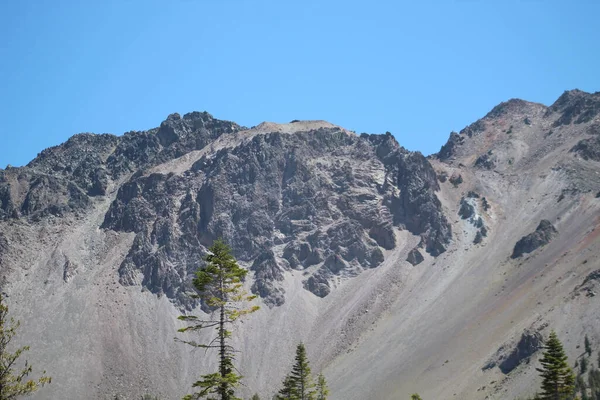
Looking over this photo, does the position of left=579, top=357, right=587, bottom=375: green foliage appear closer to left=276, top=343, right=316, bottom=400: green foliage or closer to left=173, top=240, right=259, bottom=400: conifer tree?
left=276, top=343, right=316, bottom=400: green foliage

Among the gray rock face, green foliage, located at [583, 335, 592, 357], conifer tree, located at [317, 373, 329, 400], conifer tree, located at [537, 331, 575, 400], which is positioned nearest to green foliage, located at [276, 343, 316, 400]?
conifer tree, located at [317, 373, 329, 400]

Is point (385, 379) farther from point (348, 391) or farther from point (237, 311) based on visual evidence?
point (237, 311)

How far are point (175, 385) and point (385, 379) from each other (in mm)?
62076

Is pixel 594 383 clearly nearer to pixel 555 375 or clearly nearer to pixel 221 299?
pixel 555 375

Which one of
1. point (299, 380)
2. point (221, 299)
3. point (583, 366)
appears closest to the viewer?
point (221, 299)

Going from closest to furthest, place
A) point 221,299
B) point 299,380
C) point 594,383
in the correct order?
point 221,299 < point 299,380 < point 594,383

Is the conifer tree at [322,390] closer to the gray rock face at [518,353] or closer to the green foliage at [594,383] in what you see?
the green foliage at [594,383]

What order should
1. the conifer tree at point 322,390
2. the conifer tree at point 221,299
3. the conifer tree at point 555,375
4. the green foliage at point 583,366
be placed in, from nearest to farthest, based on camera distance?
the conifer tree at point 221,299
the conifer tree at point 555,375
the conifer tree at point 322,390
the green foliage at point 583,366

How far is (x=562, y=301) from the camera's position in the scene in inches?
6757

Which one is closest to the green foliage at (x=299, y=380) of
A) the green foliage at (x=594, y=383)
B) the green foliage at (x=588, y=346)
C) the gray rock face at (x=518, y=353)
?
the green foliage at (x=594, y=383)

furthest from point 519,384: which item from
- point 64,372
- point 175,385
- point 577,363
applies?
point 64,372

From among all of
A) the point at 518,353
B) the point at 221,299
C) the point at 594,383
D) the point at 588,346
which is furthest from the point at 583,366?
the point at 221,299

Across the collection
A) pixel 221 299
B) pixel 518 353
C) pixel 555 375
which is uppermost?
pixel 221 299

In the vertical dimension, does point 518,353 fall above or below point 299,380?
below
